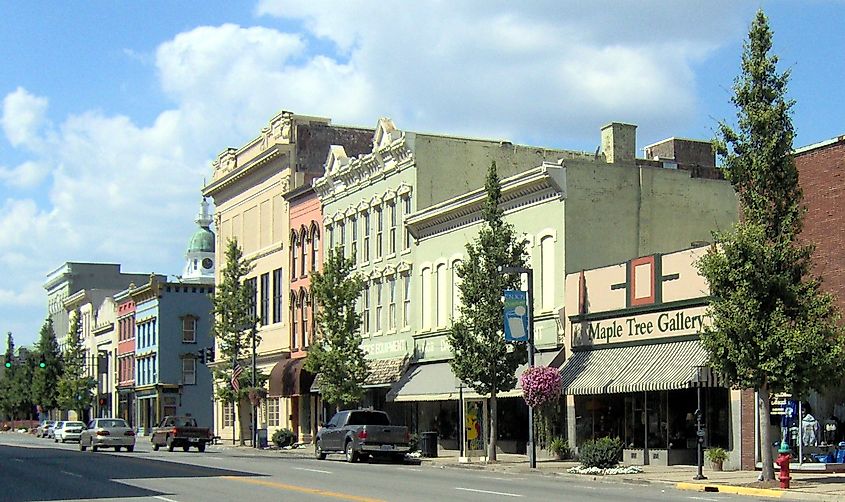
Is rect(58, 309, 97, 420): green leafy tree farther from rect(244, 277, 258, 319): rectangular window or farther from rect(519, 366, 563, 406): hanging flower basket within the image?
rect(519, 366, 563, 406): hanging flower basket

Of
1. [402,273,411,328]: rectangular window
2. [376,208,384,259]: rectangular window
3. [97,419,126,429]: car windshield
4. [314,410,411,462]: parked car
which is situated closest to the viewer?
[314,410,411,462]: parked car

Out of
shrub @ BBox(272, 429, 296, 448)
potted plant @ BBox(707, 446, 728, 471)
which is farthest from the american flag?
potted plant @ BBox(707, 446, 728, 471)

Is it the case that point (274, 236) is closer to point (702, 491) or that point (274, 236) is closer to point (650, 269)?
point (650, 269)

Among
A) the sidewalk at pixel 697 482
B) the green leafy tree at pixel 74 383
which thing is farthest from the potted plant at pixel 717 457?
the green leafy tree at pixel 74 383

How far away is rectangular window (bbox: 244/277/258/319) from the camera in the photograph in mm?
64062

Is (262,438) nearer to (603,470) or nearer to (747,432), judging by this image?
(603,470)

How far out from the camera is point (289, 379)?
6056cm

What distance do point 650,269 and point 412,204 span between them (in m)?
16.1

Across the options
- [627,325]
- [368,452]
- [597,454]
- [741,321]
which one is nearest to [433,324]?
[368,452]

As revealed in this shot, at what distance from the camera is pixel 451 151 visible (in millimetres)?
50625

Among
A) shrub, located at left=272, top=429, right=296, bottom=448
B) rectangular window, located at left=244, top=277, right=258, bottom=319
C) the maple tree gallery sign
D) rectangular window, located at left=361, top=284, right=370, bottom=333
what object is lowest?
shrub, located at left=272, top=429, right=296, bottom=448

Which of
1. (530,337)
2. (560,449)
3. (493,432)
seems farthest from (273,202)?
(530,337)

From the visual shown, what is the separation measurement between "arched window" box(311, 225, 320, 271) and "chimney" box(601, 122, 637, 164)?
18367mm

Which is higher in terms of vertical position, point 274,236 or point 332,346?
point 274,236
